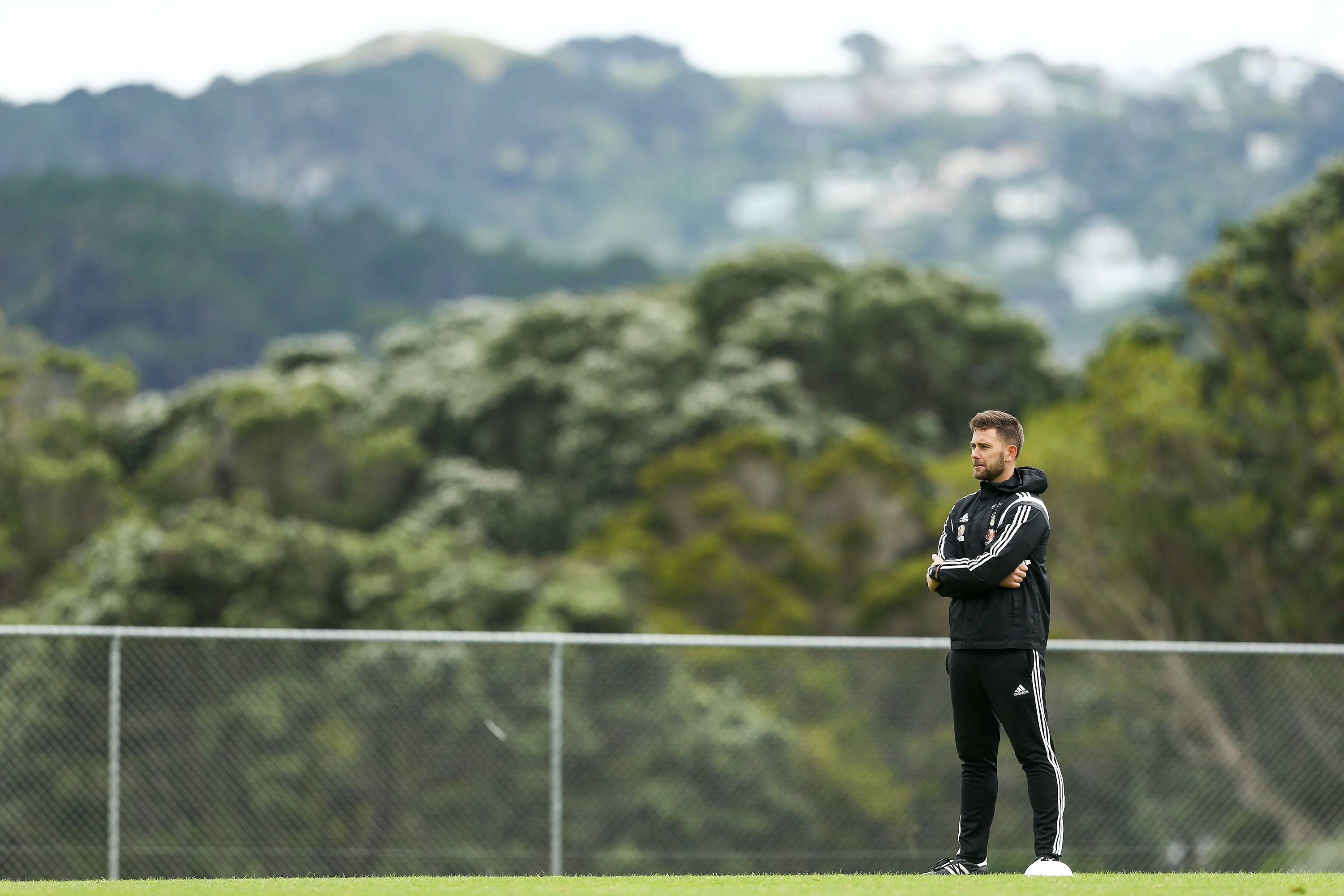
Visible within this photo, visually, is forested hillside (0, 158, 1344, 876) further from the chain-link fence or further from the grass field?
the grass field

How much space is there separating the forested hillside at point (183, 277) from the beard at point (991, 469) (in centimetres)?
7895

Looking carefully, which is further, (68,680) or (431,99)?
(431,99)

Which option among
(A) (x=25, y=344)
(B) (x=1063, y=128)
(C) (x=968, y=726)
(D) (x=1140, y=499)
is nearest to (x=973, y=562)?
(C) (x=968, y=726)

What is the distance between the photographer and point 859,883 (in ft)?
17.1

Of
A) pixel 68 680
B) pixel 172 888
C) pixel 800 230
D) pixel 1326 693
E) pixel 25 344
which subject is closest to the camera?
pixel 172 888

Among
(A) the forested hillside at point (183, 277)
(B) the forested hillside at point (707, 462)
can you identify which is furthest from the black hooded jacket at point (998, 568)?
(A) the forested hillside at point (183, 277)

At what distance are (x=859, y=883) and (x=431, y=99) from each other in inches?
6685

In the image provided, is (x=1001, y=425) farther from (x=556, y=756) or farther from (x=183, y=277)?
(x=183, y=277)

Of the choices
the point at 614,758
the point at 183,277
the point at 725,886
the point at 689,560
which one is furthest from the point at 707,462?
the point at 183,277

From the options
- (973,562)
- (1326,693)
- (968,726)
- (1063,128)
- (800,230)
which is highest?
(1063,128)

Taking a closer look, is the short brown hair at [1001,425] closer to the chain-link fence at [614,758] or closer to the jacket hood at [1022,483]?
the jacket hood at [1022,483]

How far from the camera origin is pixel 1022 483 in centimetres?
538

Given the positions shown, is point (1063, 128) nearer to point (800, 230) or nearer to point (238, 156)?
point (800, 230)

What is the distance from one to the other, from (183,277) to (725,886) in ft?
279
